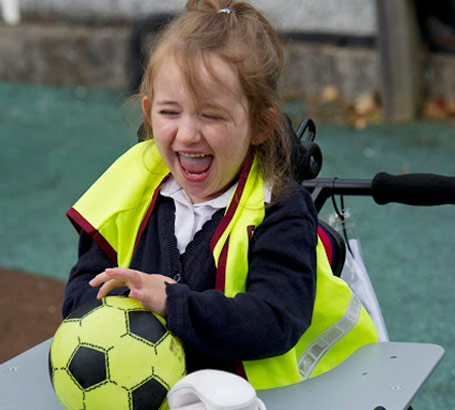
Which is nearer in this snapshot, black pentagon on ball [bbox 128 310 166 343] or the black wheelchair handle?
black pentagon on ball [bbox 128 310 166 343]

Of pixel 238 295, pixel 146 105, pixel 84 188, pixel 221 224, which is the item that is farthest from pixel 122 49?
pixel 238 295

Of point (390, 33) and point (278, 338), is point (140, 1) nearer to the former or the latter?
point (390, 33)

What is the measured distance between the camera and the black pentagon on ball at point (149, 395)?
1.64m

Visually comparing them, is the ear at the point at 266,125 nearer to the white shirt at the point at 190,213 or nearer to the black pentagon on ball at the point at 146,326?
the white shirt at the point at 190,213

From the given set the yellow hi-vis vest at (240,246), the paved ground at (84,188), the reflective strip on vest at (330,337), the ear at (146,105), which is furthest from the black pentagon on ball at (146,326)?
the paved ground at (84,188)

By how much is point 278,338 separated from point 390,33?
4623mm

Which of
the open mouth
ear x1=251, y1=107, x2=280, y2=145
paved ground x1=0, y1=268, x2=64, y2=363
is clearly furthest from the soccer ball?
paved ground x1=0, y1=268, x2=64, y2=363

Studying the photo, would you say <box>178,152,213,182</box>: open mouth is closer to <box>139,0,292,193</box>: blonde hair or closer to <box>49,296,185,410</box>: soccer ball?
<box>139,0,292,193</box>: blonde hair

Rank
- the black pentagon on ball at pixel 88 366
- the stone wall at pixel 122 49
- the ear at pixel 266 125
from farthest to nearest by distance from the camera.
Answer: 1. the stone wall at pixel 122 49
2. the ear at pixel 266 125
3. the black pentagon on ball at pixel 88 366

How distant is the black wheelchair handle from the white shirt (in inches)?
15.3

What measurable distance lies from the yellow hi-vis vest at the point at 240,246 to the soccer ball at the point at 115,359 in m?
0.24

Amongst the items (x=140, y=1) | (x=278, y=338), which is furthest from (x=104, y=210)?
(x=140, y=1)

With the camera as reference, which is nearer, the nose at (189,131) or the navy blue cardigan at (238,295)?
the navy blue cardigan at (238,295)

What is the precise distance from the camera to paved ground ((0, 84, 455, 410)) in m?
3.71
